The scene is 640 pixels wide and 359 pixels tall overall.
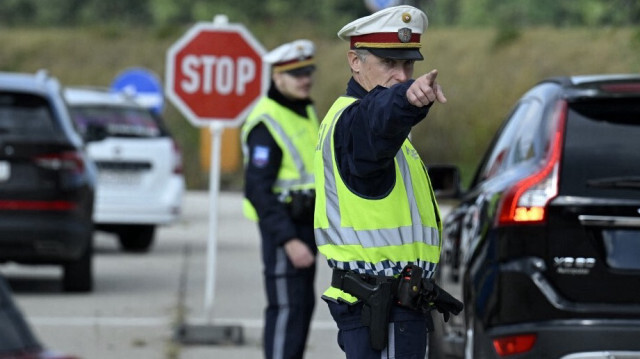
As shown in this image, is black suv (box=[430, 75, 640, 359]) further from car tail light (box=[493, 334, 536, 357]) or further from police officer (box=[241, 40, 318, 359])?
police officer (box=[241, 40, 318, 359])

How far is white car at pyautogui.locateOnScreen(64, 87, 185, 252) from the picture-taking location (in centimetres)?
1928

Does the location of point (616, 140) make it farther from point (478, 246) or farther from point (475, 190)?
point (475, 190)

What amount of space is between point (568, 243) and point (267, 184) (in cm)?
197

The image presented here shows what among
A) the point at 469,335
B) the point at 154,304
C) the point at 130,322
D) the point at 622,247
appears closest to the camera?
the point at 622,247

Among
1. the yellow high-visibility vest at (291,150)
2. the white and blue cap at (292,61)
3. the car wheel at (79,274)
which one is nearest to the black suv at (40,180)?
the car wheel at (79,274)

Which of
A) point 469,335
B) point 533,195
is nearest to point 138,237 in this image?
point 469,335

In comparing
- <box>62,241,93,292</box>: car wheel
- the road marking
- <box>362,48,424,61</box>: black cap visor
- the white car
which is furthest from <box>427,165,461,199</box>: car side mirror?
the white car

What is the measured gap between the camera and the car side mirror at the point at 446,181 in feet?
28.9

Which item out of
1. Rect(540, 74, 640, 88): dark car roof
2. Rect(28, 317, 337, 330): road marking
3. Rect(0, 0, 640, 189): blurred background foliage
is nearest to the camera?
Rect(540, 74, 640, 88): dark car roof

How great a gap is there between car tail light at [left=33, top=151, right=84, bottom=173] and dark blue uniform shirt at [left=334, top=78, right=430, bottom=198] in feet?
27.7

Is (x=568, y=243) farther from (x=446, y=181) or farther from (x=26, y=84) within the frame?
(x=26, y=84)

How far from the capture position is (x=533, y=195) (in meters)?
7.39

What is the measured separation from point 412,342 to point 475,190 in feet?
9.77

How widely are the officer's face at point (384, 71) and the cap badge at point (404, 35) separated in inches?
3.1
